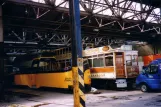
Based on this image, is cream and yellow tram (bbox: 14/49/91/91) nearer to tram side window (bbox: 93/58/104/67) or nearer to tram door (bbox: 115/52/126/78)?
tram side window (bbox: 93/58/104/67)

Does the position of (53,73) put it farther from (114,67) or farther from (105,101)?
(105,101)

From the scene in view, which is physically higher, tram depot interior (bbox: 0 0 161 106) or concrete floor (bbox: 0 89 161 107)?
tram depot interior (bbox: 0 0 161 106)

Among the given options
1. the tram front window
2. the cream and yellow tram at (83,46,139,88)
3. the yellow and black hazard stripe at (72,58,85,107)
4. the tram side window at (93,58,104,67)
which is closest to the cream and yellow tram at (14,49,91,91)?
the tram front window

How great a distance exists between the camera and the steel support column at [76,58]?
22.6 ft

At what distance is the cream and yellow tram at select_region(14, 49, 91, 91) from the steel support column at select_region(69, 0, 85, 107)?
326 inches

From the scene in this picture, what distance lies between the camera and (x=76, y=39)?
7031mm

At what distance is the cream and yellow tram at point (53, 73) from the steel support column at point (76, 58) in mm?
8292

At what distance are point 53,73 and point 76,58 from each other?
389 inches

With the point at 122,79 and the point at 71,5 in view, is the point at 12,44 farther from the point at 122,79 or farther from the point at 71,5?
the point at 71,5

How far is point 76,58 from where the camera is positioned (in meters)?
7.02

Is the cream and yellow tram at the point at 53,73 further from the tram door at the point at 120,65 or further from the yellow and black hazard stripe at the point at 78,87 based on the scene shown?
the yellow and black hazard stripe at the point at 78,87

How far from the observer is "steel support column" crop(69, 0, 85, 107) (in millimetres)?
6883

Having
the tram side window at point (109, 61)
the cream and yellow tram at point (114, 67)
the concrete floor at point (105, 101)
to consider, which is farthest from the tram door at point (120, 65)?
the concrete floor at point (105, 101)

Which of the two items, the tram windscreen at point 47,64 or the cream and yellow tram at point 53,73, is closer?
the cream and yellow tram at point 53,73
